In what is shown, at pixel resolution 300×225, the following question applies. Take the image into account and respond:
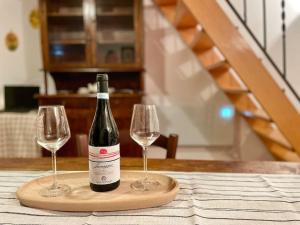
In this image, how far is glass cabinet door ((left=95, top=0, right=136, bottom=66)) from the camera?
252cm

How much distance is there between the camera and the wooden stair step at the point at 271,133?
2.15 m

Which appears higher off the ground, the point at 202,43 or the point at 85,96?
the point at 202,43

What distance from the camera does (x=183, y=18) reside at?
87.4 inches

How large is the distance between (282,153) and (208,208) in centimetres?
212

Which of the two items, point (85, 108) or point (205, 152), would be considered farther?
point (205, 152)

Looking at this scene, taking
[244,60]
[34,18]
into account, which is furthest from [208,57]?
[34,18]

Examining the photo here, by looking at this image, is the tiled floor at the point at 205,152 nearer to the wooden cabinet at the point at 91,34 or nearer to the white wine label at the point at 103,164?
the wooden cabinet at the point at 91,34

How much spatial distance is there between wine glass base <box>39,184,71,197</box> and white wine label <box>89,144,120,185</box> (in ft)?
0.29

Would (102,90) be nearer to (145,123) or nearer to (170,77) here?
(145,123)

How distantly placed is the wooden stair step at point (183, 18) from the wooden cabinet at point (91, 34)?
358 millimetres

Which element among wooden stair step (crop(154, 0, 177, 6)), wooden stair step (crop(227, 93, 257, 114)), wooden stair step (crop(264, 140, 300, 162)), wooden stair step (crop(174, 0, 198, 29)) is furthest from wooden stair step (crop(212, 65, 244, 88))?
wooden stair step (crop(154, 0, 177, 6))

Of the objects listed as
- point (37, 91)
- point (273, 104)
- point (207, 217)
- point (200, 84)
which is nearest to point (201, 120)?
point (200, 84)

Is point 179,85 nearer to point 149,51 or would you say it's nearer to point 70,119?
point 149,51

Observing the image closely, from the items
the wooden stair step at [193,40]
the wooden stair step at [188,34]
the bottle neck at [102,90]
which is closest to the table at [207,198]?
the bottle neck at [102,90]
